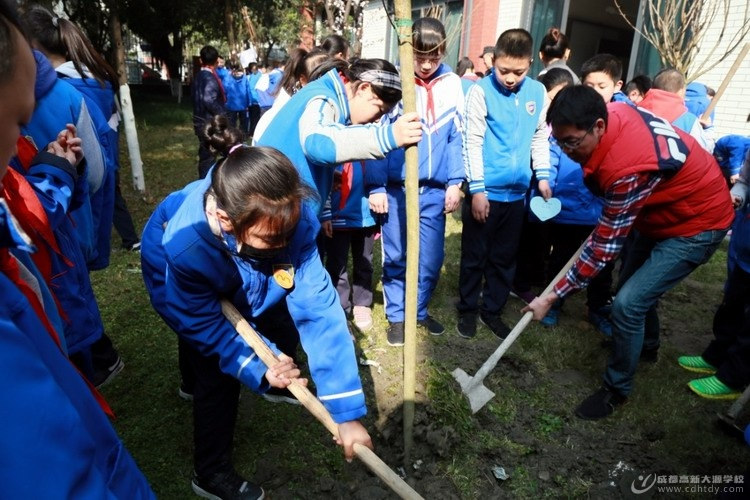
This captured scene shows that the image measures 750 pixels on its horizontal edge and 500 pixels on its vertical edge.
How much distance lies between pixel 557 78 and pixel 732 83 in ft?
12.4

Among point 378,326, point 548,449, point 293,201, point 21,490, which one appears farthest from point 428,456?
point 21,490

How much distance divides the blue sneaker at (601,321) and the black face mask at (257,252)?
298 centimetres

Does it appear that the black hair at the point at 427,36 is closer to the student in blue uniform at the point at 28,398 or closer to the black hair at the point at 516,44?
the black hair at the point at 516,44

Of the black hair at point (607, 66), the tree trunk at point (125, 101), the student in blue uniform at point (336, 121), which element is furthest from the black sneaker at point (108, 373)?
the tree trunk at point (125, 101)

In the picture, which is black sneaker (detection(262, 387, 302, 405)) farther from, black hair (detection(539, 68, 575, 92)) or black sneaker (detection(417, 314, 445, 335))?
black hair (detection(539, 68, 575, 92))

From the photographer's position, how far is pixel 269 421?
2676 millimetres

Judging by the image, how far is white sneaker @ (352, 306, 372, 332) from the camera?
3.64 metres

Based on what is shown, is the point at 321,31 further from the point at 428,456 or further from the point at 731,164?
the point at 428,456

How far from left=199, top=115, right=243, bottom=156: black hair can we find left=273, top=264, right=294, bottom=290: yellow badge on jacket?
0.87 metres

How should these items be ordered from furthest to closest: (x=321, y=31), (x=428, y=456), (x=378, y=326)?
1. (x=321, y=31)
2. (x=378, y=326)
3. (x=428, y=456)

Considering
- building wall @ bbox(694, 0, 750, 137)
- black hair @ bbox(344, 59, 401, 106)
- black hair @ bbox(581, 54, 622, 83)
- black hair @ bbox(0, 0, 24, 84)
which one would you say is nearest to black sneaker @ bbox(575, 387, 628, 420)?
black hair @ bbox(344, 59, 401, 106)

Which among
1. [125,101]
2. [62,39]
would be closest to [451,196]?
[62,39]

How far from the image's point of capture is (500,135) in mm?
3258

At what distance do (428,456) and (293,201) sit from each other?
1.57 meters
